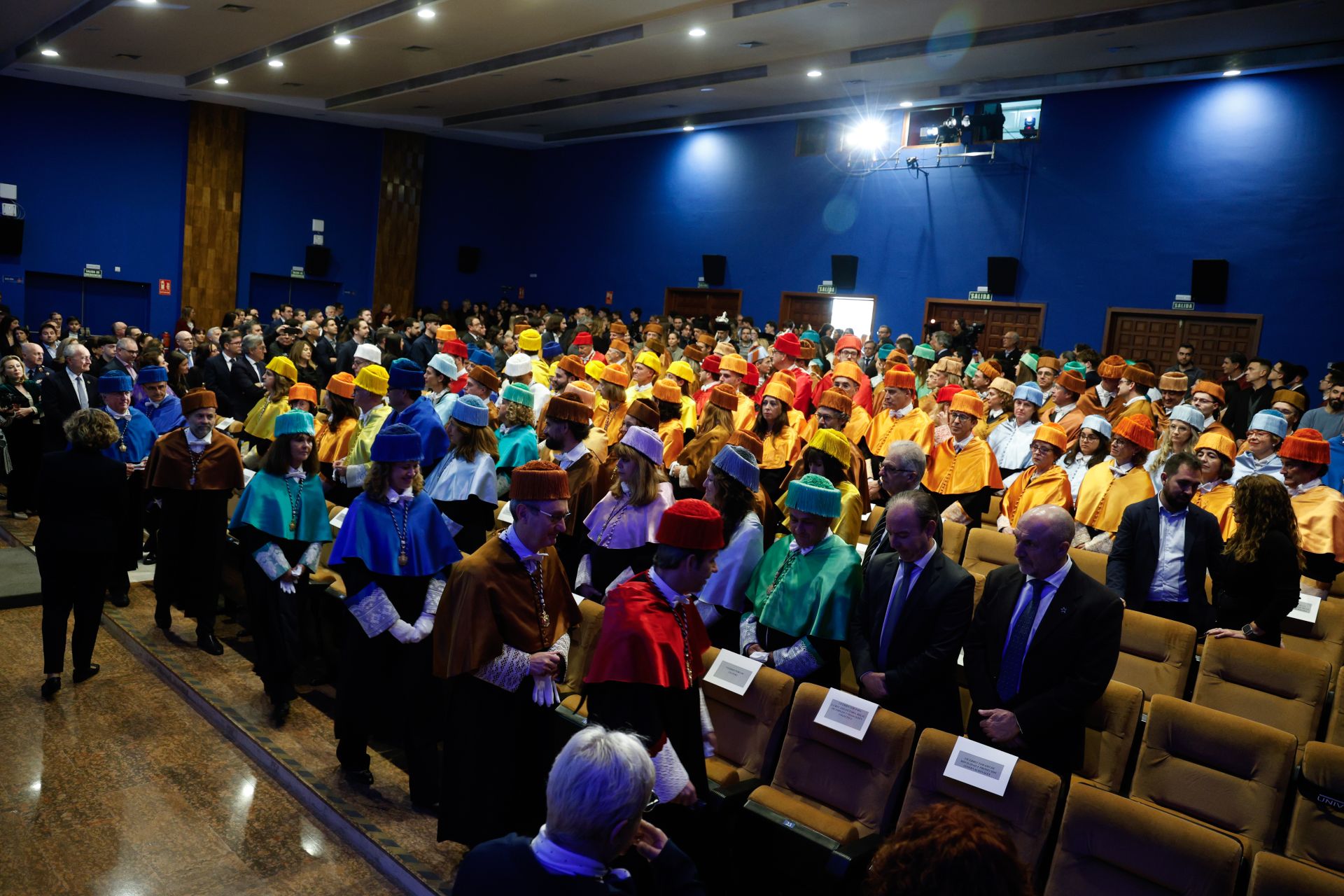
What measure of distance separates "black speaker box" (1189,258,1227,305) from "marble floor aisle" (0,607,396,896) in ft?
42.8

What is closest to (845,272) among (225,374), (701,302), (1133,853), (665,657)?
(701,302)

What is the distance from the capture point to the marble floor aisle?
3973 mm

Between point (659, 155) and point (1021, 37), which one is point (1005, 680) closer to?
point (1021, 37)

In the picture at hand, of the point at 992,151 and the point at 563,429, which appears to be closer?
the point at 563,429

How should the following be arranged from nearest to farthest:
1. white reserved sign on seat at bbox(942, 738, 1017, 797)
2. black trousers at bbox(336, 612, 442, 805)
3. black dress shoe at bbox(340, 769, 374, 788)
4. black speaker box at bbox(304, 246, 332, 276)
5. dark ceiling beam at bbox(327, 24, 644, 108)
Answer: white reserved sign on seat at bbox(942, 738, 1017, 797)
black trousers at bbox(336, 612, 442, 805)
black dress shoe at bbox(340, 769, 374, 788)
dark ceiling beam at bbox(327, 24, 644, 108)
black speaker box at bbox(304, 246, 332, 276)

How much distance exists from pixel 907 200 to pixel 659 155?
6.74 m

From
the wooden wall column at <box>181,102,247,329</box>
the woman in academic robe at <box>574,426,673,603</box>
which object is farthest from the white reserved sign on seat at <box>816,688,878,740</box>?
the wooden wall column at <box>181,102,247,329</box>

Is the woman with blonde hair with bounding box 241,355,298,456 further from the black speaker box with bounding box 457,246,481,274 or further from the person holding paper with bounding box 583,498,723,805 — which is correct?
the black speaker box with bounding box 457,246,481,274

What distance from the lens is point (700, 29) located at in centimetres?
1356

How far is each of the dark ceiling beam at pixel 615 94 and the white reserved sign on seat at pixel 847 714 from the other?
14.0 metres

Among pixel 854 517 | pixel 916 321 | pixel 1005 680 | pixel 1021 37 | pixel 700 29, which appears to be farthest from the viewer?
pixel 916 321

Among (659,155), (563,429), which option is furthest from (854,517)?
(659,155)

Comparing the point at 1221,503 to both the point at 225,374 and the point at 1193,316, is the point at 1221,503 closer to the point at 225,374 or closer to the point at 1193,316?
the point at 1193,316

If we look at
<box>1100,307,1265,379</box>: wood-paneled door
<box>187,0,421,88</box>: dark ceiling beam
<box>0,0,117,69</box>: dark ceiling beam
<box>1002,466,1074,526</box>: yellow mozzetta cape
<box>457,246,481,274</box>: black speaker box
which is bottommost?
<box>1002,466,1074,526</box>: yellow mozzetta cape
